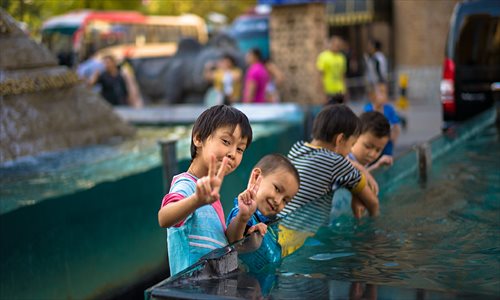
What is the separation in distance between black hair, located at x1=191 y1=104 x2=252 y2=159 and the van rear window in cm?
757

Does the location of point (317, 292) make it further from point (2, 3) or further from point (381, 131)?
point (2, 3)

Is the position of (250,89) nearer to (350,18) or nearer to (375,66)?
(375,66)

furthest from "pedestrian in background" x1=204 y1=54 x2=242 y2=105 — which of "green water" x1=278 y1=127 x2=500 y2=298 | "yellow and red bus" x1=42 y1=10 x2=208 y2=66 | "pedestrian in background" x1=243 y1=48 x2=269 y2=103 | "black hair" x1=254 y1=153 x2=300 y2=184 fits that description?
"yellow and red bus" x1=42 y1=10 x2=208 y2=66

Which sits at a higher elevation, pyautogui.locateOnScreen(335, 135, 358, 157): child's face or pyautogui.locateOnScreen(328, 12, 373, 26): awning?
pyautogui.locateOnScreen(328, 12, 373, 26): awning

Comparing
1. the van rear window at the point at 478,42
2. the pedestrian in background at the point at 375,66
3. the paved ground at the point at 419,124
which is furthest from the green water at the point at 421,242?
the pedestrian in background at the point at 375,66

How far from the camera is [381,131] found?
16.9 feet

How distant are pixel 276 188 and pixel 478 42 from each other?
7316 millimetres

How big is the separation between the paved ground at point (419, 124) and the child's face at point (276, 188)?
8.23 m

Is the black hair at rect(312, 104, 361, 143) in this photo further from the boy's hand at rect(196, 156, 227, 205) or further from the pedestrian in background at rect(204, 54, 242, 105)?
the pedestrian in background at rect(204, 54, 242, 105)

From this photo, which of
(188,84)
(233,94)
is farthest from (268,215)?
(188,84)

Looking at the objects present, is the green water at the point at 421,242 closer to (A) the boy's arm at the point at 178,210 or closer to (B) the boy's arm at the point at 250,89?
(A) the boy's arm at the point at 178,210

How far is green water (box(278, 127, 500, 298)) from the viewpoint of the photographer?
3.27m

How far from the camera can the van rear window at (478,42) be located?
9.84 metres

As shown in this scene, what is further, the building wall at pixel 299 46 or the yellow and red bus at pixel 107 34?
the yellow and red bus at pixel 107 34
